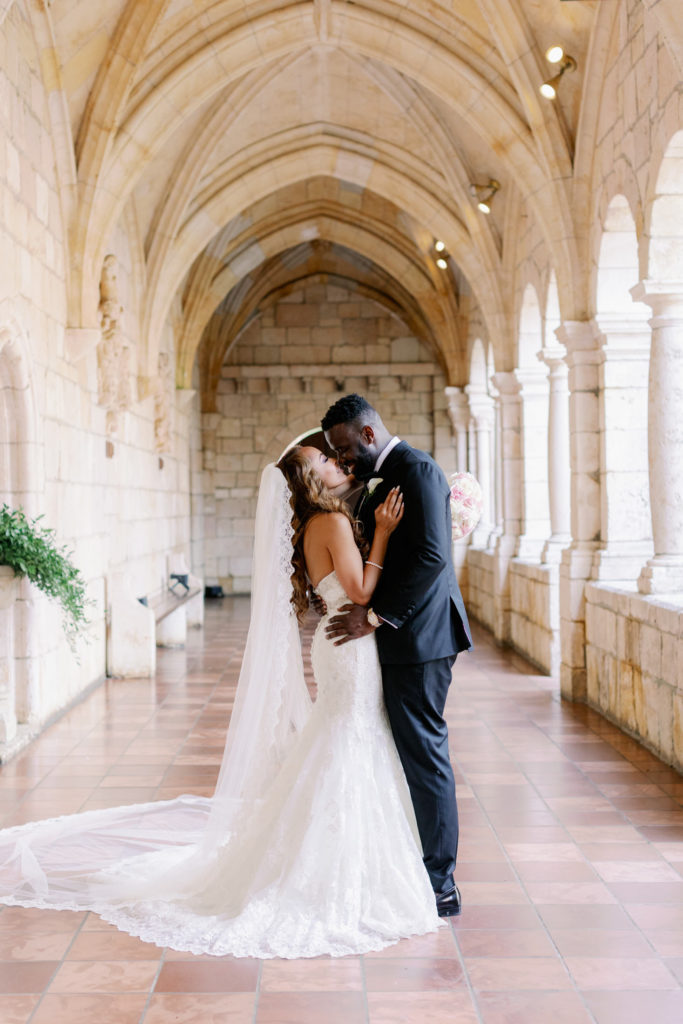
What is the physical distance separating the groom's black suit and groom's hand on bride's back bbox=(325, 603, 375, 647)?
1.8 inches

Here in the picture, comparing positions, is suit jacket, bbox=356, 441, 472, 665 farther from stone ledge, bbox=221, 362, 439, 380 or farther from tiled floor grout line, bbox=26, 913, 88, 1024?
stone ledge, bbox=221, 362, 439, 380

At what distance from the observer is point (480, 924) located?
292cm

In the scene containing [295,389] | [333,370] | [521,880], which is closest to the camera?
[521,880]

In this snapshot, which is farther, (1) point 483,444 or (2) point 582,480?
(1) point 483,444

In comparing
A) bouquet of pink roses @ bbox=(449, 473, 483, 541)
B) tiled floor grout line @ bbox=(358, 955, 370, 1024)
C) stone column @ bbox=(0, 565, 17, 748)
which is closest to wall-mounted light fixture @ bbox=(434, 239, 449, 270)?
stone column @ bbox=(0, 565, 17, 748)

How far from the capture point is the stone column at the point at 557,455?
797cm

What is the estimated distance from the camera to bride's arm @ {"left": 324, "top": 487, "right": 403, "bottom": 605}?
3.01m

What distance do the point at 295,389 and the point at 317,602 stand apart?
1250 cm

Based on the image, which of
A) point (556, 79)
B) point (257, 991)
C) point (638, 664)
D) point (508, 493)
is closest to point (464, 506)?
point (257, 991)

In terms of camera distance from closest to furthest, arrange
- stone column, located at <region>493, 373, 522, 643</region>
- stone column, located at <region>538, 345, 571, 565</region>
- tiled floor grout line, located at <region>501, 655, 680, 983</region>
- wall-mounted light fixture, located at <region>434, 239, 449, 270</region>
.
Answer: tiled floor grout line, located at <region>501, 655, 680, 983</region> → stone column, located at <region>538, 345, 571, 565</region> → stone column, located at <region>493, 373, 522, 643</region> → wall-mounted light fixture, located at <region>434, 239, 449, 270</region>

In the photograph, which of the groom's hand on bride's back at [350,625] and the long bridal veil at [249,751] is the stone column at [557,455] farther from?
the groom's hand on bride's back at [350,625]

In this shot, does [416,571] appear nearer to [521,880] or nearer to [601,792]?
[521,880]

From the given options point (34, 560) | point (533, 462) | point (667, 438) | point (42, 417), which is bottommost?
point (34, 560)

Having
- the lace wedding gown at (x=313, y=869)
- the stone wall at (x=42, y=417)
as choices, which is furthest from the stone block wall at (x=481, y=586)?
the lace wedding gown at (x=313, y=869)
